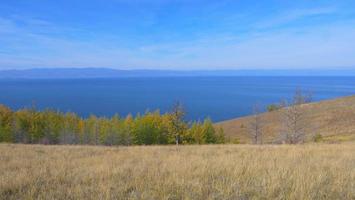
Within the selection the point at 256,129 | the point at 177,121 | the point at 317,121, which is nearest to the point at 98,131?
the point at 177,121

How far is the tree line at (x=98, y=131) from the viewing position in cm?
6669

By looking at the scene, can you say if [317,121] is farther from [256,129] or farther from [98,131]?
[98,131]

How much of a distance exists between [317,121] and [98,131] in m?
49.8

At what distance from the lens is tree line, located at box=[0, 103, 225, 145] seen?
66.7 meters

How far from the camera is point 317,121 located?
249 ft

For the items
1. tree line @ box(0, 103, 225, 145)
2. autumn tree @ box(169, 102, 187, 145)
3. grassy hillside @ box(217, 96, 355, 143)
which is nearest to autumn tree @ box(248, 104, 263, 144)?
grassy hillside @ box(217, 96, 355, 143)

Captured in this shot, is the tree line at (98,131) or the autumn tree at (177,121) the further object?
the tree line at (98,131)

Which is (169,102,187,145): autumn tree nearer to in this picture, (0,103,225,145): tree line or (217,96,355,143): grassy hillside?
(0,103,225,145): tree line

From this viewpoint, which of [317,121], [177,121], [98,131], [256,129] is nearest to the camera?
[256,129]

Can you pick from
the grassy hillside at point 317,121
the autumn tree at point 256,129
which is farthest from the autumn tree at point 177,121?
the grassy hillside at point 317,121

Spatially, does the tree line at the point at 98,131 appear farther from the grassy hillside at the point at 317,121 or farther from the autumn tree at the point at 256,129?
the grassy hillside at the point at 317,121

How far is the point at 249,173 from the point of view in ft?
21.8

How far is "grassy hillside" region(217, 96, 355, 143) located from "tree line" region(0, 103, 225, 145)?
11249 mm

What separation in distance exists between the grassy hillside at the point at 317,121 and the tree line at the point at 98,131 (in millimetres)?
11249
